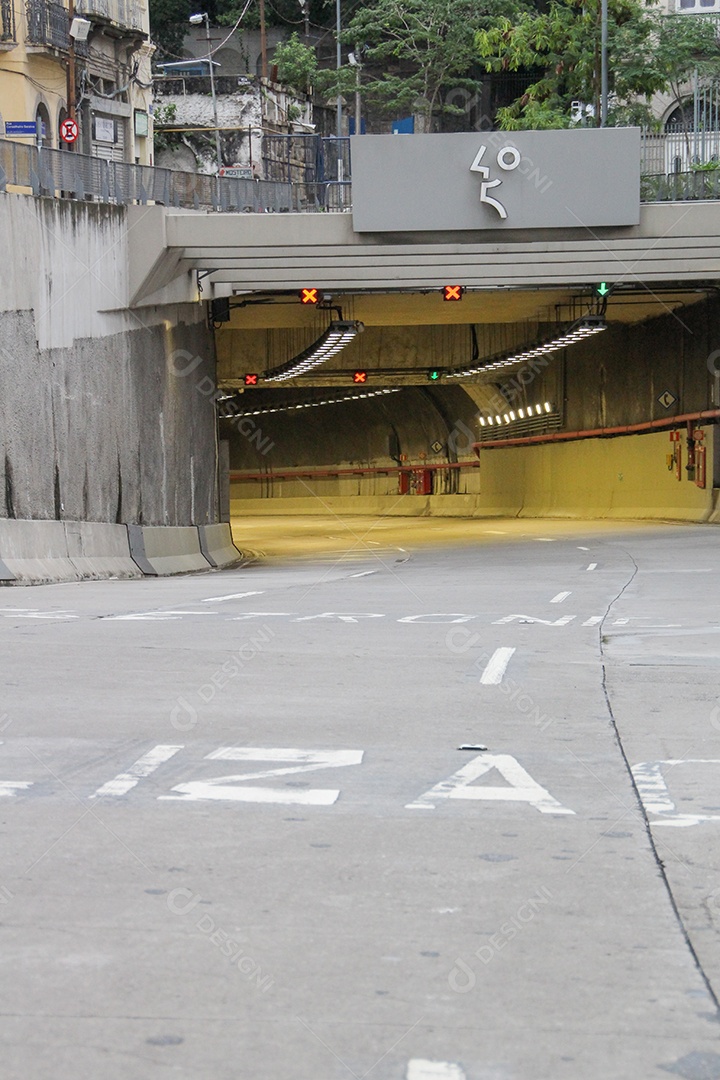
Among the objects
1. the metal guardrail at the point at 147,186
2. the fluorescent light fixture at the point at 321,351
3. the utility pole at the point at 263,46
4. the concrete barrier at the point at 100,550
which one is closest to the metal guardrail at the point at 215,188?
the metal guardrail at the point at 147,186

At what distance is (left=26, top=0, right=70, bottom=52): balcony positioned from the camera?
153ft

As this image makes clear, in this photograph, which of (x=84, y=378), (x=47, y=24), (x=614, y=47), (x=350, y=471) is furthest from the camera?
(x=350, y=471)

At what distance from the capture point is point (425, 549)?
111 feet

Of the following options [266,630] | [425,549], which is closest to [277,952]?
[266,630]

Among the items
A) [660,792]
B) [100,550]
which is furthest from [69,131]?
[660,792]

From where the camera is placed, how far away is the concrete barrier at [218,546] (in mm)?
31281

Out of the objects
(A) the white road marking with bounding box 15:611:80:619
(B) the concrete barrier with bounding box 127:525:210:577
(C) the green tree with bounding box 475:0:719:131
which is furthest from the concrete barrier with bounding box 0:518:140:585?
(C) the green tree with bounding box 475:0:719:131

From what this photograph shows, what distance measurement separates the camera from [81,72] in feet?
163

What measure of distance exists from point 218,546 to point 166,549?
5.15m

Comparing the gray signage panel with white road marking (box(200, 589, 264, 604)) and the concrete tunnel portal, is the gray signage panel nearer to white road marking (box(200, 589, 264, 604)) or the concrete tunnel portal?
the concrete tunnel portal

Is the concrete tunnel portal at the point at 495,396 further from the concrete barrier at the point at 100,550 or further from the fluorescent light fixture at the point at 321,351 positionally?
the concrete barrier at the point at 100,550

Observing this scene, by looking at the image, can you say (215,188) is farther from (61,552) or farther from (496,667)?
(496,667)

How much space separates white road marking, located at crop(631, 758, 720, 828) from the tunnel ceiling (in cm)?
2408

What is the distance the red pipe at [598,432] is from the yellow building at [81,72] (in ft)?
58.3
